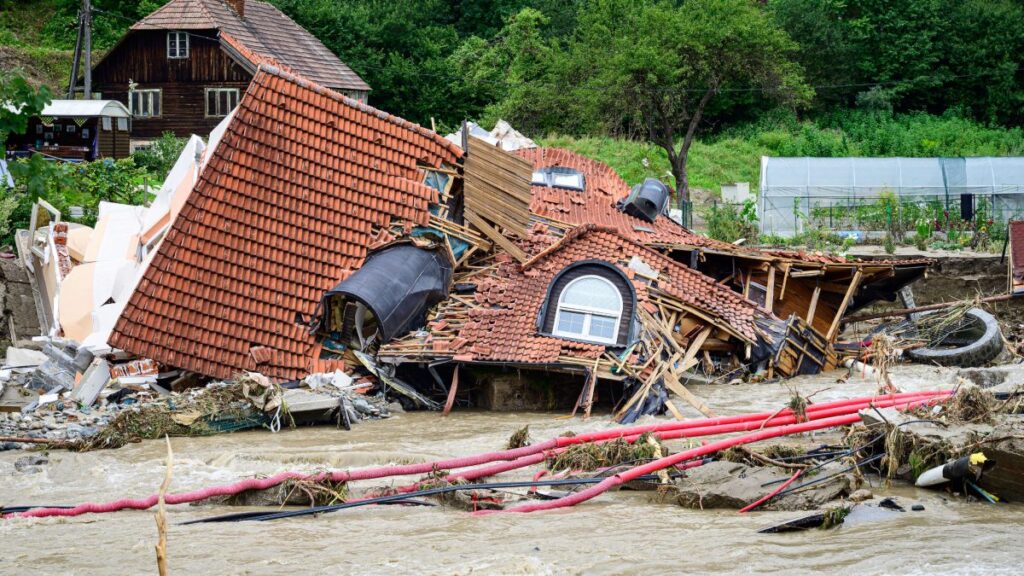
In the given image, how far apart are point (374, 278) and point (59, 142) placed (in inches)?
822

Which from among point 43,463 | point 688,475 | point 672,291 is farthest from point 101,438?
point 672,291

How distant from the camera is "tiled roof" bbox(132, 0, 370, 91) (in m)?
42.5

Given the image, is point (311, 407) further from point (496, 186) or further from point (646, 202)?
point (646, 202)

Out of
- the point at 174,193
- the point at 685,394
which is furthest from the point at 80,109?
the point at 685,394

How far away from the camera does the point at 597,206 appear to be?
26.6m

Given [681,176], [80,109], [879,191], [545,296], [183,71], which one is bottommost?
[545,296]

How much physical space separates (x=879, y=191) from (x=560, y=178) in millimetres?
12383

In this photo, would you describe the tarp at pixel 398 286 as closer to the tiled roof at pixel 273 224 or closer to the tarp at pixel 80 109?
the tiled roof at pixel 273 224

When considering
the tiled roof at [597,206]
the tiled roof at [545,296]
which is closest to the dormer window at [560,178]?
the tiled roof at [597,206]

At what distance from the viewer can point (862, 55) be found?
50.8 m

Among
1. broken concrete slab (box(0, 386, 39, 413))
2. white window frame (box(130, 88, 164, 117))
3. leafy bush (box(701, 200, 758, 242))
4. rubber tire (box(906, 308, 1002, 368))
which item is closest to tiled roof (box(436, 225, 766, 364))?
rubber tire (box(906, 308, 1002, 368))

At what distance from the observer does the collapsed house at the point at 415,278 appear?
63.0 ft

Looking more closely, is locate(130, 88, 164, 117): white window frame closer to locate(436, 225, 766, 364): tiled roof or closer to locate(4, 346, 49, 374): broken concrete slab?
locate(4, 346, 49, 374): broken concrete slab

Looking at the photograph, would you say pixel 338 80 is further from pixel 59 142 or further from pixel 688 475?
pixel 688 475
